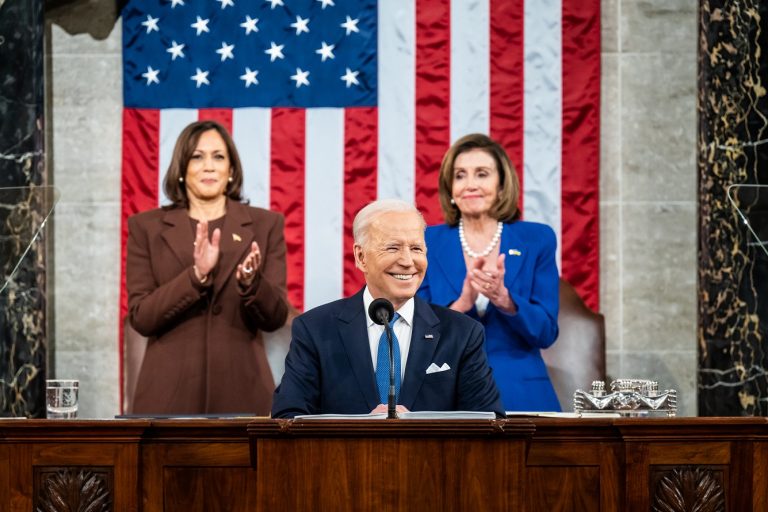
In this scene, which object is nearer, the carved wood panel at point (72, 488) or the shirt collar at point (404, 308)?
the carved wood panel at point (72, 488)

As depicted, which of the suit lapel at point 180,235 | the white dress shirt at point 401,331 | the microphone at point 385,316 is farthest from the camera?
the suit lapel at point 180,235

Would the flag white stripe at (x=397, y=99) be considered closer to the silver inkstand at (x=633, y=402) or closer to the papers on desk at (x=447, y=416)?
the silver inkstand at (x=633, y=402)

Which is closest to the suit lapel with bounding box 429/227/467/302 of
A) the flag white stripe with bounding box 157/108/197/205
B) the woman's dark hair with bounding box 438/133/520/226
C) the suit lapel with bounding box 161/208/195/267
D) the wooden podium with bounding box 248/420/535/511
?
the woman's dark hair with bounding box 438/133/520/226

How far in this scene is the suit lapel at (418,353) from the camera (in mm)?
4043

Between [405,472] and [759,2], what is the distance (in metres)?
3.72

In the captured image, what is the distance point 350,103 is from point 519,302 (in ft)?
6.69

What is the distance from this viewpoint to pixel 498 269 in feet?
17.7

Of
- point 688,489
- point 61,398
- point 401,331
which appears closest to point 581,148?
point 401,331

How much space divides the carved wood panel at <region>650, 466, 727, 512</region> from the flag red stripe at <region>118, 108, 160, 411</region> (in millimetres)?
4072

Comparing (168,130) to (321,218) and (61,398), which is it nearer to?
(321,218)

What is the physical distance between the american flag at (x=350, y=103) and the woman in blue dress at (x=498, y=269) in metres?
1.04

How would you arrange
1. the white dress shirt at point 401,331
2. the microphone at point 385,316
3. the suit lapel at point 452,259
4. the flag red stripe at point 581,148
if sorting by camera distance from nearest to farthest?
the microphone at point 385,316 < the white dress shirt at point 401,331 < the suit lapel at point 452,259 < the flag red stripe at point 581,148

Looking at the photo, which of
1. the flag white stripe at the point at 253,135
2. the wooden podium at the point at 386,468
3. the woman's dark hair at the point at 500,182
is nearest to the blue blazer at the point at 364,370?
the wooden podium at the point at 386,468

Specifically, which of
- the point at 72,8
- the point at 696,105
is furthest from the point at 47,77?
the point at 696,105
